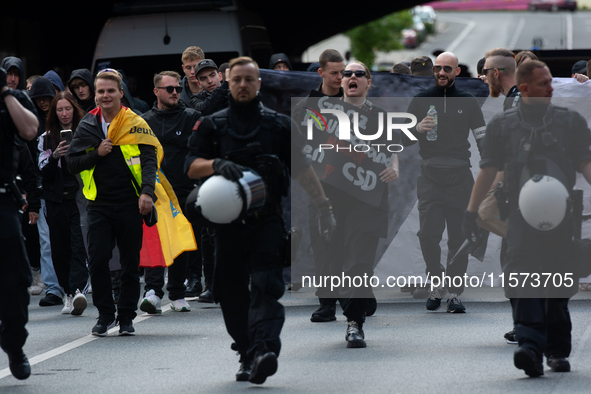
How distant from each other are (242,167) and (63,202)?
432 cm

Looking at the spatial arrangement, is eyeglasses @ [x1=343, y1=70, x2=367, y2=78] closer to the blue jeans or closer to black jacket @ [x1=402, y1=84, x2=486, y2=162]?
black jacket @ [x1=402, y1=84, x2=486, y2=162]

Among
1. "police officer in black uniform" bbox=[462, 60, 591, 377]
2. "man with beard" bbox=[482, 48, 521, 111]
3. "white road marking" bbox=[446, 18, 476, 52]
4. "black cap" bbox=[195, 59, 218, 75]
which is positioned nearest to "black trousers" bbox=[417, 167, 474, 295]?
"man with beard" bbox=[482, 48, 521, 111]

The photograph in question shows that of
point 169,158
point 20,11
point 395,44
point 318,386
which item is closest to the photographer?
point 318,386

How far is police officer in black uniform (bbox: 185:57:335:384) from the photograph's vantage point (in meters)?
6.27

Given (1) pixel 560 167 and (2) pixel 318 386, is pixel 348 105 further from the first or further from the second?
(2) pixel 318 386

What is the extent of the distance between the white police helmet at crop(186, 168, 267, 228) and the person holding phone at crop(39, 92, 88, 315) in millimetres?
3802

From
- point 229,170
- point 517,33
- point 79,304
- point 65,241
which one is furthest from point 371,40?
point 229,170

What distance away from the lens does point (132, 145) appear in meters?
8.26

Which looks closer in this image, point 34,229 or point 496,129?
point 496,129

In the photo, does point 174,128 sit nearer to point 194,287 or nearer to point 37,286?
point 194,287

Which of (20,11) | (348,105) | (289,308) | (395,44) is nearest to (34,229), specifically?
(289,308)

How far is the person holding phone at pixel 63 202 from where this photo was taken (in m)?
9.71

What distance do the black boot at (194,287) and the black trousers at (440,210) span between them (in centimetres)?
241

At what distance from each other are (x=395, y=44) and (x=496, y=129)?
54739mm
